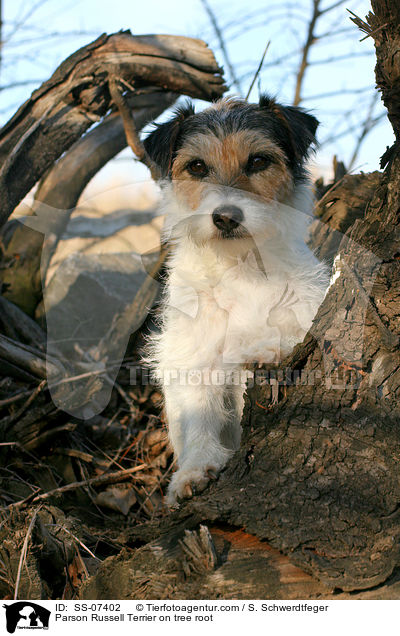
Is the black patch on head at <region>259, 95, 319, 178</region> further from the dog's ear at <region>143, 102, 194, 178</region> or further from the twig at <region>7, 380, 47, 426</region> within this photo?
the twig at <region>7, 380, 47, 426</region>

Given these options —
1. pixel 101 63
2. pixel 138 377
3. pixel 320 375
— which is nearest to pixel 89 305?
pixel 138 377

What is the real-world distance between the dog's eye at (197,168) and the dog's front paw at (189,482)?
6.34ft

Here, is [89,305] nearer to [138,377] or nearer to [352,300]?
[138,377]

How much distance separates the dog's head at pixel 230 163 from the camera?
3.61 m

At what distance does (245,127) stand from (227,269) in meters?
1.03

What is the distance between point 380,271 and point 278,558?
1.36 meters

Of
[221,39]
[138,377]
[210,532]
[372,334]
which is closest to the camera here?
[210,532]

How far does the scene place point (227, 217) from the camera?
A: 3500mm

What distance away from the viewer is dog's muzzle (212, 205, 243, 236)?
138 inches

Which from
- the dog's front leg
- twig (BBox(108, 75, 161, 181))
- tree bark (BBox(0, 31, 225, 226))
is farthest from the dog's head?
tree bark (BBox(0, 31, 225, 226))

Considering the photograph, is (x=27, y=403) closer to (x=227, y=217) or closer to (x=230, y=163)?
(x=227, y=217)

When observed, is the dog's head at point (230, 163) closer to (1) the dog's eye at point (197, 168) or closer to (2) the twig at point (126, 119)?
(1) the dog's eye at point (197, 168)

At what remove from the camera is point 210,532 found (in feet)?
8.41

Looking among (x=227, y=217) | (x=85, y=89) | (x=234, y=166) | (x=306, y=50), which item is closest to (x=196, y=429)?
(x=227, y=217)
